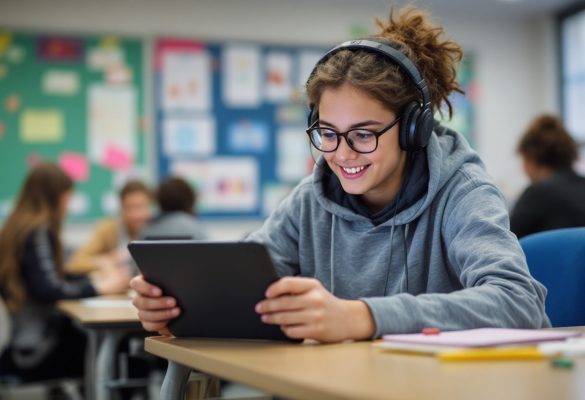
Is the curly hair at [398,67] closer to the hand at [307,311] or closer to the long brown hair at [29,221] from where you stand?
the hand at [307,311]

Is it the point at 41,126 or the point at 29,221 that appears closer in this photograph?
the point at 29,221

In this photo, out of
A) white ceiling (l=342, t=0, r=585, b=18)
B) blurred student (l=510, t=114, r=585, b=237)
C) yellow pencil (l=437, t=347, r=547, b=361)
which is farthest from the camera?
white ceiling (l=342, t=0, r=585, b=18)

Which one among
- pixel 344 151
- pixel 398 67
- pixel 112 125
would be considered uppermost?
pixel 112 125

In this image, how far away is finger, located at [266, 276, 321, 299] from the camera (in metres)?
1.08

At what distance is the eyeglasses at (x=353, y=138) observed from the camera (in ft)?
4.73

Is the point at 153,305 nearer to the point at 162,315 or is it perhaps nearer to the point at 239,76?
the point at 162,315

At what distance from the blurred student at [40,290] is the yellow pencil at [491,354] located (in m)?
2.37

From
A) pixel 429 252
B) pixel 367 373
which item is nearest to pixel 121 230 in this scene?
pixel 429 252

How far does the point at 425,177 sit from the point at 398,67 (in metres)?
0.22

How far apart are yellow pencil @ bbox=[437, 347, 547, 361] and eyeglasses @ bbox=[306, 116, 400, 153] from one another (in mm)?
557

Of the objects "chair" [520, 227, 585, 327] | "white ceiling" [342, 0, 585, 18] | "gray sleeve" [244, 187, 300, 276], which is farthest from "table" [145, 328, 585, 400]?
"white ceiling" [342, 0, 585, 18]

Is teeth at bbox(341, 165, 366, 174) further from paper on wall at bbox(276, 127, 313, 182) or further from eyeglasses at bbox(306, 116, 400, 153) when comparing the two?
paper on wall at bbox(276, 127, 313, 182)

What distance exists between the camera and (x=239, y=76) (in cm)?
546

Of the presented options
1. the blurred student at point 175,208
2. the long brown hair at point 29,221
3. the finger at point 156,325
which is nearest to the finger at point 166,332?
the finger at point 156,325
